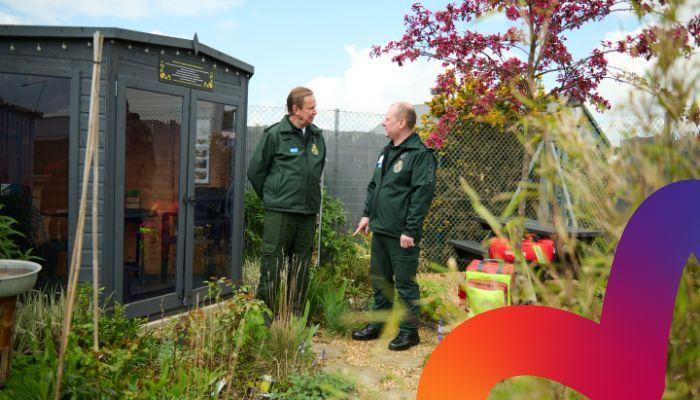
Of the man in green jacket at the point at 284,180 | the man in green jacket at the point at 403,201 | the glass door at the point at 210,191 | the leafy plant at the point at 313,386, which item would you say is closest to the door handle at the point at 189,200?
the glass door at the point at 210,191

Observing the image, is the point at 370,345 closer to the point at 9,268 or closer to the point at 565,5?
the point at 9,268

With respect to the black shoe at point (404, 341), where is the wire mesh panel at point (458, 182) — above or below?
above

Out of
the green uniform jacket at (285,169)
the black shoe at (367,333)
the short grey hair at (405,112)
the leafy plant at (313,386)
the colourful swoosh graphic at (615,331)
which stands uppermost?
the short grey hair at (405,112)

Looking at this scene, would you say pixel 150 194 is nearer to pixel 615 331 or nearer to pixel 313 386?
pixel 313 386

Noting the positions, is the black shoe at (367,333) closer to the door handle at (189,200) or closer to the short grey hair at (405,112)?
the short grey hair at (405,112)

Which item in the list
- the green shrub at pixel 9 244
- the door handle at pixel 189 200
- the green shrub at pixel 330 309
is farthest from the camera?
the door handle at pixel 189 200

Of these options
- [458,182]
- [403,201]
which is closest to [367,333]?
[403,201]

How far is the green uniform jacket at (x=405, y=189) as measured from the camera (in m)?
4.36

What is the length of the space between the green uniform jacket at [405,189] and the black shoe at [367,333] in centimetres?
85

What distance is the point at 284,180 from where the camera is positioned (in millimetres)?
4656

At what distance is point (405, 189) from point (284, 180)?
0.98m

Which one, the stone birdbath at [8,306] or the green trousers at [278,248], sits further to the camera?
the green trousers at [278,248]

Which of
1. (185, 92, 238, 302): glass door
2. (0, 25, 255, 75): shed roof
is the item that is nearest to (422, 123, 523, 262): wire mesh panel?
(185, 92, 238, 302): glass door

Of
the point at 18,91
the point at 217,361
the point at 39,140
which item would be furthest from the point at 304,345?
the point at 18,91
